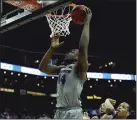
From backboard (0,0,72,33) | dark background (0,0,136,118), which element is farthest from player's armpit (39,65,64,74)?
dark background (0,0,136,118)

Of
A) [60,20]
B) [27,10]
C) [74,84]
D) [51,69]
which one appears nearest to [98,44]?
[60,20]

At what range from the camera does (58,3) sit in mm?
3975

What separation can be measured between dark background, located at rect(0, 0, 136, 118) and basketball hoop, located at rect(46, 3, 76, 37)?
239 inches

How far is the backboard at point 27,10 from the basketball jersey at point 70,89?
1.12 metres

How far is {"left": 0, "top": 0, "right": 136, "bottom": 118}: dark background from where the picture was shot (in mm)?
14258

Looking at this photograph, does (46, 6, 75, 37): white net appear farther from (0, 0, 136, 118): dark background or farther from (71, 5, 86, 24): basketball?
(0, 0, 136, 118): dark background

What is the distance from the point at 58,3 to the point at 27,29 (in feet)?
40.3

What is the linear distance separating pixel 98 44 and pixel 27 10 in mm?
13642

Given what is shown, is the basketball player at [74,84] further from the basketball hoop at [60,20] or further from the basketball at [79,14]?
the basketball hoop at [60,20]

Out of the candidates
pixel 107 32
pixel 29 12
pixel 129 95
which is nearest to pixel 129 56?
pixel 129 95

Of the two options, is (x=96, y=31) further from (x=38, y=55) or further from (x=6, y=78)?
(x=6, y=78)

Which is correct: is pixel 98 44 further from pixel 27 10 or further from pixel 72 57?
pixel 72 57

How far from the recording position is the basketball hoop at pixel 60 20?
481 cm

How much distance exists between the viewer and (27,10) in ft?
14.3
